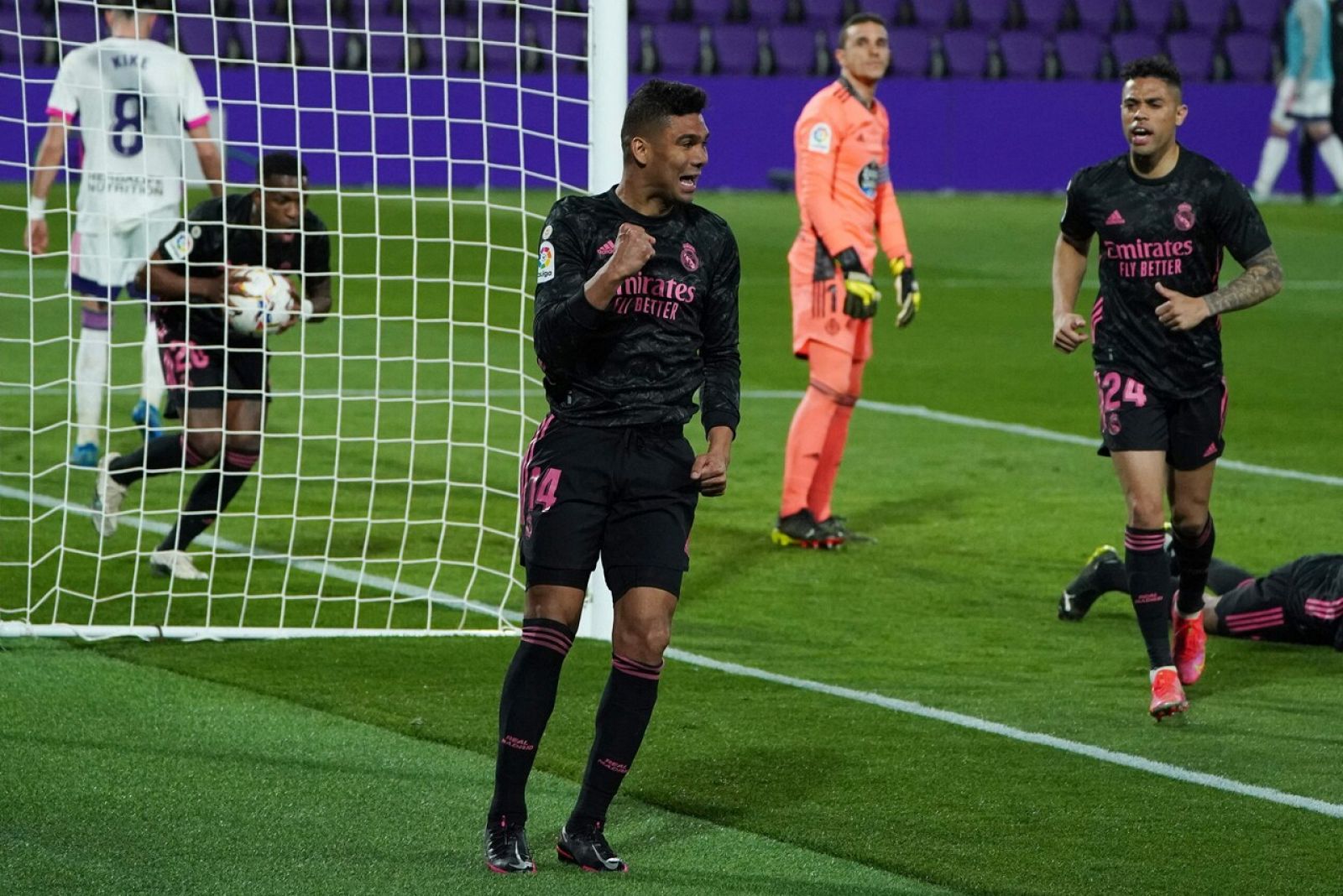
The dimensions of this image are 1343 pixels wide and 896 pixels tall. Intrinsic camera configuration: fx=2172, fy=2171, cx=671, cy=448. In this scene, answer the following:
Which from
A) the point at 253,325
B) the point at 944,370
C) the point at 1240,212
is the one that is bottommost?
the point at 944,370

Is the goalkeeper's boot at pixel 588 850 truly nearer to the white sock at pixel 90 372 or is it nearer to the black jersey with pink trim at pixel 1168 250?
the black jersey with pink trim at pixel 1168 250

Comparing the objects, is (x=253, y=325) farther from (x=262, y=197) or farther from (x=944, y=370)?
(x=944, y=370)

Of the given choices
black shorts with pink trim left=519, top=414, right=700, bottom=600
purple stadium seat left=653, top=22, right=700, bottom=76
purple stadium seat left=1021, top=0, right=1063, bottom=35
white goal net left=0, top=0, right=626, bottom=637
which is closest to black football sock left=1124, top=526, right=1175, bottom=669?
white goal net left=0, top=0, right=626, bottom=637

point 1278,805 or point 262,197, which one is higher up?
point 262,197

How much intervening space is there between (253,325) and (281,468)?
272 centimetres

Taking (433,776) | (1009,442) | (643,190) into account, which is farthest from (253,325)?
(1009,442)

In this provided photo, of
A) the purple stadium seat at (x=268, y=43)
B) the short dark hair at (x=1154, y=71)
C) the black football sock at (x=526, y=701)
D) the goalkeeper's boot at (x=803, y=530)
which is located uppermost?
the short dark hair at (x=1154, y=71)

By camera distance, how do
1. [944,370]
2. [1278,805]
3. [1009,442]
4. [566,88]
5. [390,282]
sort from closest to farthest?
[1278,805] < [1009,442] < [944,370] < [390,282] < [566,88]

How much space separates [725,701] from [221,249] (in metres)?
2.64

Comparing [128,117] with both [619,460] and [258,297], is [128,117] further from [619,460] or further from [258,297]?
[619,460]

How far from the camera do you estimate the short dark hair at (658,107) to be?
4746 millimetres

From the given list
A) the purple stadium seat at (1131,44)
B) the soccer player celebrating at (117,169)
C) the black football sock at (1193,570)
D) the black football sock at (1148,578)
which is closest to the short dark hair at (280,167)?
the soccer player celebrating at (117,169)

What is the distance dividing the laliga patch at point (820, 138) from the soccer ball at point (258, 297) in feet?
7.92

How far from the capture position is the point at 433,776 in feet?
18.6
